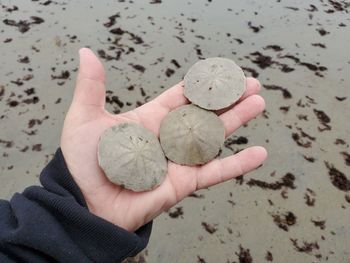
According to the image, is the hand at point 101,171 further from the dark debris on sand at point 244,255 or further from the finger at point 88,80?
the dark debris on sand at point 244,255

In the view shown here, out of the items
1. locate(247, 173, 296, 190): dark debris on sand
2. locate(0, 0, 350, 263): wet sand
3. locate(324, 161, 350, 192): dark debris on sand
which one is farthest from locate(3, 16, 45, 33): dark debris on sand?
locate(324, 161, 350, 192): dark debris on sand

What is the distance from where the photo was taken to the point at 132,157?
2635mm

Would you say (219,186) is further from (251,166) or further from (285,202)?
(251,166)

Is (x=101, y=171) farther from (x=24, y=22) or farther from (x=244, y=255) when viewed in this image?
(x=24, y=22)

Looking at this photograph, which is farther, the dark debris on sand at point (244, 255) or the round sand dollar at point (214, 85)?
the round sand dollar at point (214, 85)

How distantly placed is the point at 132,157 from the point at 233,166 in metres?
0.64

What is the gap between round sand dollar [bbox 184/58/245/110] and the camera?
2992 mm

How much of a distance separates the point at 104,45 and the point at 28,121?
1.18m

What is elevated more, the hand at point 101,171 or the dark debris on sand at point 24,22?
the hand at point 101,171

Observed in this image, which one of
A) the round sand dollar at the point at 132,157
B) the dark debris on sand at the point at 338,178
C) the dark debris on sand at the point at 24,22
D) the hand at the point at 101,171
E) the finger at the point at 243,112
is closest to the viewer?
the hand at the point at 101,171

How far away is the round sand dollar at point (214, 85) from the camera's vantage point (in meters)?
2.99

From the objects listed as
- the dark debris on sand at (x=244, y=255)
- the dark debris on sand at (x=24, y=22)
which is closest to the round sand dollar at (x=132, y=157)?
the dark debris on sand at (x=244, y=255)

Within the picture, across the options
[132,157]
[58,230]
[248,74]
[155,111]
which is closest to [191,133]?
[155,111]

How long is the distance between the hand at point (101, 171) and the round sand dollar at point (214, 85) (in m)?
0.59
